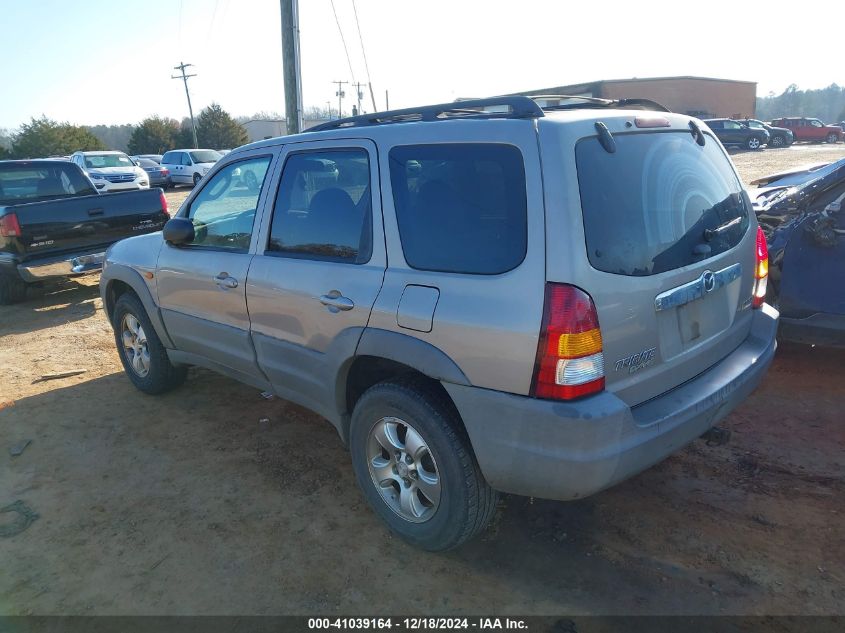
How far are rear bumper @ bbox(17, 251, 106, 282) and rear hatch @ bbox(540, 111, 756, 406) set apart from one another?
663cm

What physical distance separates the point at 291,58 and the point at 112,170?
15.5m

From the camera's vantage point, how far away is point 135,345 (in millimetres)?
4949

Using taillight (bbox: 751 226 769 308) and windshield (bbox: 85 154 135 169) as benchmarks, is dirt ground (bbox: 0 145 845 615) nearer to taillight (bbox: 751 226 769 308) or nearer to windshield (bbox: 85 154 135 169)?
taillight (bbox: 751 226 769 308)

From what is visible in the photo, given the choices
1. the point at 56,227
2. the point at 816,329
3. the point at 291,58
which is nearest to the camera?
the point at 816,329

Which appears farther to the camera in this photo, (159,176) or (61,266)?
(159,176)

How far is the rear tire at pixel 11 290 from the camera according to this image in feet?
25.5

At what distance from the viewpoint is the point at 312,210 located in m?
3.30

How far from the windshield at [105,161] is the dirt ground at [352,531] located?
2068 centimetres

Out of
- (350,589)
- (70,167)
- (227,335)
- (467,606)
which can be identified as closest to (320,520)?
(350,589)

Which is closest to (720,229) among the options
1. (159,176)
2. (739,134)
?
(159,176)

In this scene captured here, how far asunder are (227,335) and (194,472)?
33.9 inches

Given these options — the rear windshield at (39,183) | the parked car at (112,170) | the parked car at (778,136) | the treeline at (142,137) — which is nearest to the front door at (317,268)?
the rear windshield at (39,183)

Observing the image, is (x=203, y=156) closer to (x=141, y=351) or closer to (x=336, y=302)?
(x=141, y=351)

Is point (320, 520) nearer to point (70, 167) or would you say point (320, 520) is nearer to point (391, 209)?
point (391, 209)
